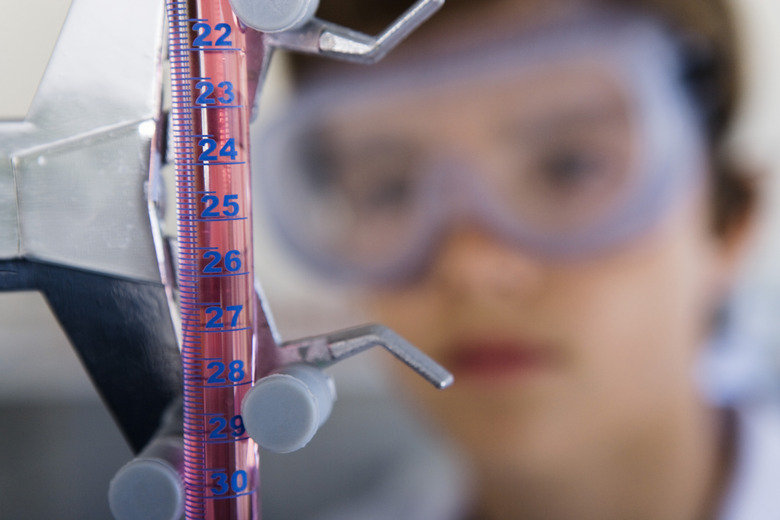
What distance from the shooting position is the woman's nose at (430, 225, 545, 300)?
0.88 metres

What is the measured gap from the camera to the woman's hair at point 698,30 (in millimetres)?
783

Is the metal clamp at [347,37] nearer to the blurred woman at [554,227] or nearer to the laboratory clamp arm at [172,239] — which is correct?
the laboratory clamp arm at [172,239]

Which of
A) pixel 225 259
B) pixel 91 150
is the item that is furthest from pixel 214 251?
pixel 91 150

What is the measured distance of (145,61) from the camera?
394 mm

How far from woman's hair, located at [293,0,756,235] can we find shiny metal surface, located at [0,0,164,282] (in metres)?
0.47

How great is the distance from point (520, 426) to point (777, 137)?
2.06ft

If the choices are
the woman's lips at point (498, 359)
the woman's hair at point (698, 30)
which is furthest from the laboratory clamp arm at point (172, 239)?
the woman's lips at point (498, 359)

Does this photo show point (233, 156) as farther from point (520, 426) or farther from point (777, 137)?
point (777, 137)

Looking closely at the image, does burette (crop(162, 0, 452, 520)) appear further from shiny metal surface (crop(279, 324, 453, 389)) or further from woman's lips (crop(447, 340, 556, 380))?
woman's lips (crop(447, 340, 556, 380))

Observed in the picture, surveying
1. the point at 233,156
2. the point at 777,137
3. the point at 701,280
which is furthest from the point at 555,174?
the point at 233,156

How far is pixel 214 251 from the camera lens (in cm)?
36

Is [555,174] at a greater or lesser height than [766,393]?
greater

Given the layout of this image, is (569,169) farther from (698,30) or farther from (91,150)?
(91,150)

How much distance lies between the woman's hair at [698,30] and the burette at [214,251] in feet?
1.65
